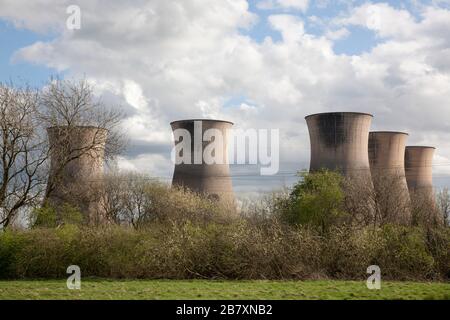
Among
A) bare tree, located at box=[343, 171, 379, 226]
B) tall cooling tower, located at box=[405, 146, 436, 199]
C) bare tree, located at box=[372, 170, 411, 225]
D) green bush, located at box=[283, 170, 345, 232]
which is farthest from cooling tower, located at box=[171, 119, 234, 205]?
tall cooling tower, located at box=[405, 146, 436, 199]

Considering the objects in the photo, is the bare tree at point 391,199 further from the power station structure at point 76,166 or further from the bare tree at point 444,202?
the power station structure at point 76,166

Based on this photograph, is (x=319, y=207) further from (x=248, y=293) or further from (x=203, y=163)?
(x=248, y=293)

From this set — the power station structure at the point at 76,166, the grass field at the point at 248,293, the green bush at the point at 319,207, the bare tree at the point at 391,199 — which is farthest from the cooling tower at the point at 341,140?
the grass field at the point at 248,293

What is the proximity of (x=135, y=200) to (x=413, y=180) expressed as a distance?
13821 millimetres

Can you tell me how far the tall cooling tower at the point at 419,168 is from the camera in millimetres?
28297

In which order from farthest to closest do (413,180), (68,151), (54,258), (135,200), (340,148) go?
(413,180) → (135,200) → (340,148) → (68,151) → (54,258)

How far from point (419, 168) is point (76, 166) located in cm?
1791

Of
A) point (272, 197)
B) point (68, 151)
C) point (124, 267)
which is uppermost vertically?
point (68, 151)

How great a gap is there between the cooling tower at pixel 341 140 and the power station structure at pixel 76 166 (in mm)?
8206

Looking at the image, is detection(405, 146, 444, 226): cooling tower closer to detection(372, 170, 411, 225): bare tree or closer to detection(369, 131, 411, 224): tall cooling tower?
detection(369, 131, 411, 224): tall cooling tower

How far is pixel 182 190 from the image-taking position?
74.0 feet

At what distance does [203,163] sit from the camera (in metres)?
21.8

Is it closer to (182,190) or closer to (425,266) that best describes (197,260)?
(425,266)
